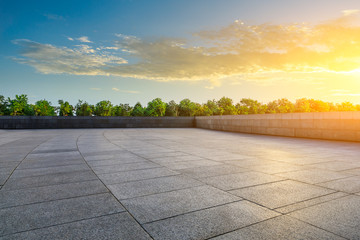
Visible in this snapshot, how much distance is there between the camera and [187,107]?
145 m

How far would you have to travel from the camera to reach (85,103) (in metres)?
143

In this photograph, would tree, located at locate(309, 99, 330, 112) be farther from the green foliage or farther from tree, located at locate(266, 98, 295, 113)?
the green foliage

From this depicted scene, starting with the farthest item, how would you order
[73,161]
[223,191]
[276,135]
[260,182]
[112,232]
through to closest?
[276,135] → [73,161] → [260,182] → [223,191] → [112,232]

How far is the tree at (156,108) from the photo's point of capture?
13938 cm

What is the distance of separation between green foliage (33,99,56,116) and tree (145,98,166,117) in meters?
49.9

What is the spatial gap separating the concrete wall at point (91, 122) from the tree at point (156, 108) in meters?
111

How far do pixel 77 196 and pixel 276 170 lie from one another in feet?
13.7

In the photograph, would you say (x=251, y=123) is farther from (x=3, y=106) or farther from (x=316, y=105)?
(x=316, y=105)

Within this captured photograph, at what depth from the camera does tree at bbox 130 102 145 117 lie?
147375mm

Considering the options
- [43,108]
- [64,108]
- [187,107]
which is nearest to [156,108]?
[187,107]

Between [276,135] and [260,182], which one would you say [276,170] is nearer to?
[260,182]

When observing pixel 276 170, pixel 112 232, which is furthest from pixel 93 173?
pixel 276 170

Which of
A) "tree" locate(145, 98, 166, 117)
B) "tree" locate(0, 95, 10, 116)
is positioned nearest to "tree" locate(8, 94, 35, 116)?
"tree" locate(0, 95, 10, 116)

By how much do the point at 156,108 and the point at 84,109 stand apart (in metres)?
41.2
